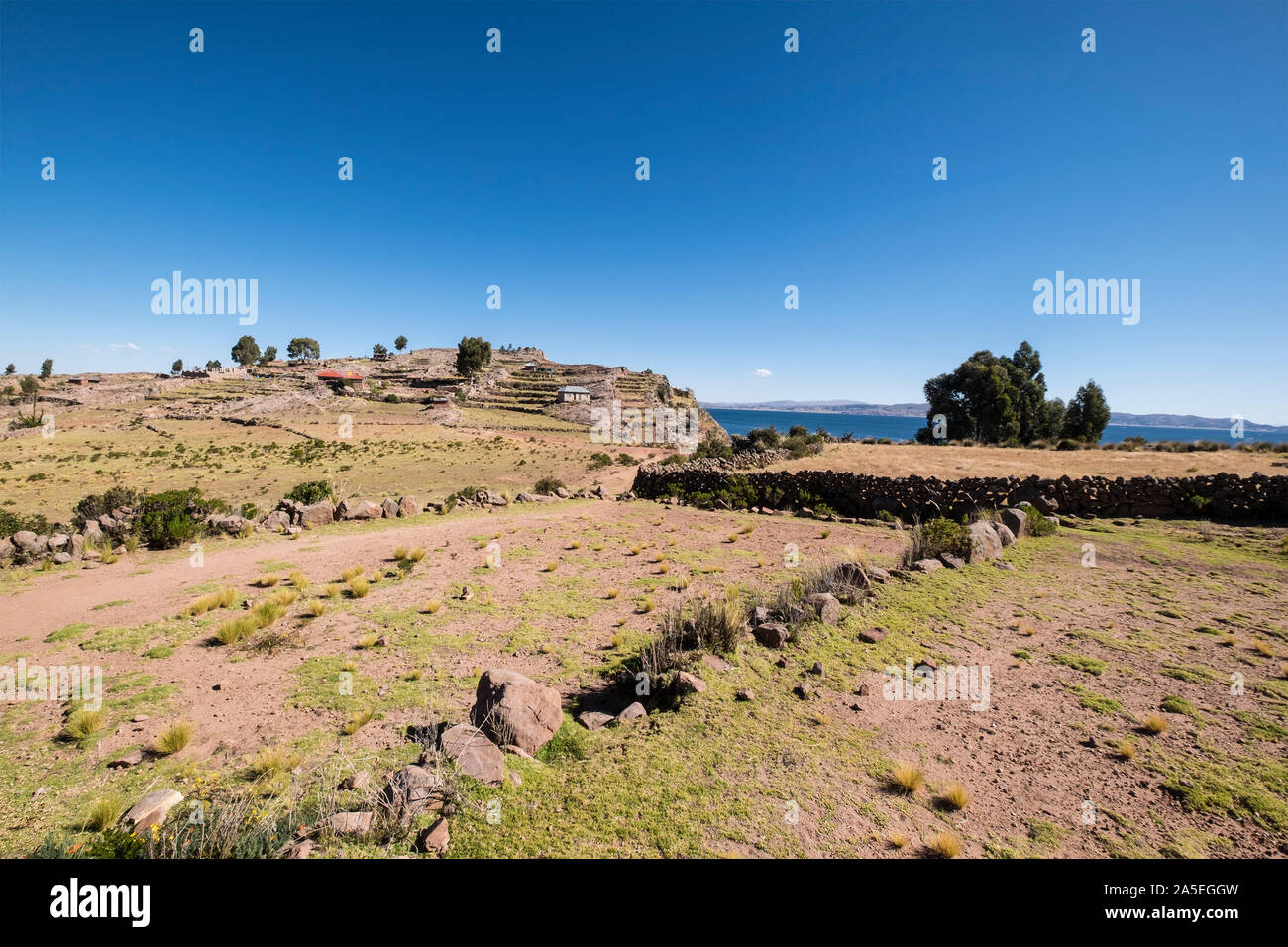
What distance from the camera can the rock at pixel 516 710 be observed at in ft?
16.5

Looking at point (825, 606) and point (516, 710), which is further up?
point (825, 606)

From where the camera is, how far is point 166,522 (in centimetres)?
1333

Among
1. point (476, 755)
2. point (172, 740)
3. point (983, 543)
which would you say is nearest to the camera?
point (476, 755)

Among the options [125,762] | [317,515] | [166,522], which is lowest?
[125,762]

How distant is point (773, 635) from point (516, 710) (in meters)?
4.03

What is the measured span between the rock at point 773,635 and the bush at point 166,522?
15.8 metres

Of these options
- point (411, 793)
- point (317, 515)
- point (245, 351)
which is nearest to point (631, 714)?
point (411, 793)

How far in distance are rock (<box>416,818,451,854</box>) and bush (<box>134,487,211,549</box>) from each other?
47.9ft

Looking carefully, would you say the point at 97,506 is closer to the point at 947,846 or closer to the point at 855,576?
the point at 855,576

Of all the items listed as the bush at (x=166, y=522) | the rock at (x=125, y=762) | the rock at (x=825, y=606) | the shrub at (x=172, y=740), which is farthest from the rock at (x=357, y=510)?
the rock at (x=825, y=606)
